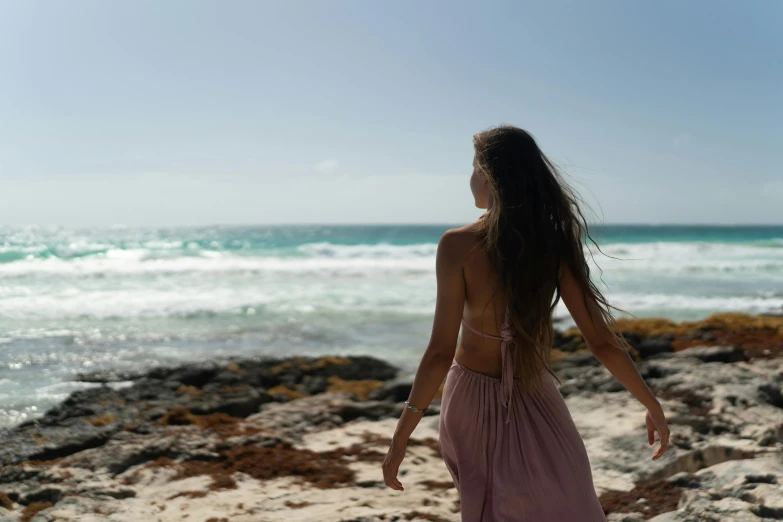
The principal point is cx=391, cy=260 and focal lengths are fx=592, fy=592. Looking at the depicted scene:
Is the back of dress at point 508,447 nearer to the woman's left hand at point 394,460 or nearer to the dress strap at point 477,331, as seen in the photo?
the dress strap at point 477,331

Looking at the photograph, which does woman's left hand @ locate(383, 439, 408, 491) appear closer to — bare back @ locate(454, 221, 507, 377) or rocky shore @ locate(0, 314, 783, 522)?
bare back @ locate(454, 221, 507, 377)

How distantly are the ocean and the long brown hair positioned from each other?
0.25 meters

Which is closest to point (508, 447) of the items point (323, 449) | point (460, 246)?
point (460, 246)

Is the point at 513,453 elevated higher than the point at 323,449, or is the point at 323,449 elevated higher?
the point at 513,453

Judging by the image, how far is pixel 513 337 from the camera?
190cm

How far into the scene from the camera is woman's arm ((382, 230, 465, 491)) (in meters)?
1.86

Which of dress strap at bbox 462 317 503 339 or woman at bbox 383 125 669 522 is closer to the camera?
woman at bbox 383 125 669 522

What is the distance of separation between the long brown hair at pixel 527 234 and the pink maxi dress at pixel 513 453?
0.08m

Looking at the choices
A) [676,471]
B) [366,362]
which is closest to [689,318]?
[366,362]

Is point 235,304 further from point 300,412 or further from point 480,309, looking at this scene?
point 480,309

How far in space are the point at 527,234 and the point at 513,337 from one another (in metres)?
0.34

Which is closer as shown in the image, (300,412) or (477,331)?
(477,331)

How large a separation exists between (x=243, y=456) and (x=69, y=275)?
2239 cm

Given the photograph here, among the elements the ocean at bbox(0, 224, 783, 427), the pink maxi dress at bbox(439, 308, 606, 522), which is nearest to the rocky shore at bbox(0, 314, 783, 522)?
the ocean at bbox(0, 224, 783, 427)
